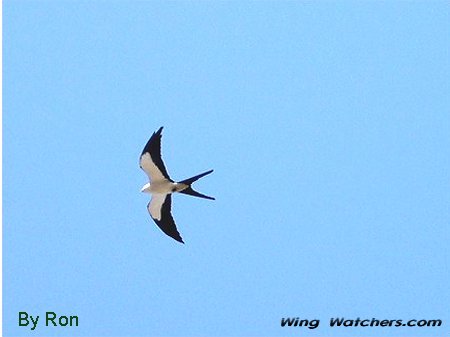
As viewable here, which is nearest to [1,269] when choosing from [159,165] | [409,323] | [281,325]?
[159,165]

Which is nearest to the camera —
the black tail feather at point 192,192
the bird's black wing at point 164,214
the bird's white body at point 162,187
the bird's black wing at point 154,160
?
the black tail feather at point 192,192

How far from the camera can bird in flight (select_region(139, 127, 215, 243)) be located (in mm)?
12781

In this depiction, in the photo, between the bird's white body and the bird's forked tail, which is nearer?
the bird's forked tail

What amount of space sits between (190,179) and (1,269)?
109 inches

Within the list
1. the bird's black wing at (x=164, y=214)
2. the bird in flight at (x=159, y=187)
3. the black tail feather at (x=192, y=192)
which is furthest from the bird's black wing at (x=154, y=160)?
the bird's black wing at (x=164, y=214)

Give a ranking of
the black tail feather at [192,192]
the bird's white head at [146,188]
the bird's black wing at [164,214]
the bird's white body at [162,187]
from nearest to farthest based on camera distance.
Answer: the black tail feather at [192,192] → the bird's white body at [162,187] → the bird's white head at [146,188] → the bird's black wing at [164,214]

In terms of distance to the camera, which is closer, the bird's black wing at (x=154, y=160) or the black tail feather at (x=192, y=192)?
the black tail feather at (x=192, y=192)

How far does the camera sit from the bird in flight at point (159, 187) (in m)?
12.8

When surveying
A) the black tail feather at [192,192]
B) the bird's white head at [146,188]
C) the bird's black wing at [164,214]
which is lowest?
the black tail feather at [192,192]

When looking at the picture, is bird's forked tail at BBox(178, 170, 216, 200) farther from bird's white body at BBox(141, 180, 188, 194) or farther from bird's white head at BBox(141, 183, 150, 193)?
bird's white head at BBox(141, 183, 150, 193)

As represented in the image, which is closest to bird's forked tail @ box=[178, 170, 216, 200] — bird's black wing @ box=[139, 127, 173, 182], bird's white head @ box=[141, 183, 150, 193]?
bird's black wing @ box=[139, 127, 173, 182]

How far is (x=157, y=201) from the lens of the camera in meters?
13.8

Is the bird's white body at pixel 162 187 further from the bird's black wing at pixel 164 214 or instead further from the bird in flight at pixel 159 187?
the bird's black wing at pixel 164 214

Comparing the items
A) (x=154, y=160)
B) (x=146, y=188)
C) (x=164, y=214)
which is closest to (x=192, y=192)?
(x=154, y=160)
